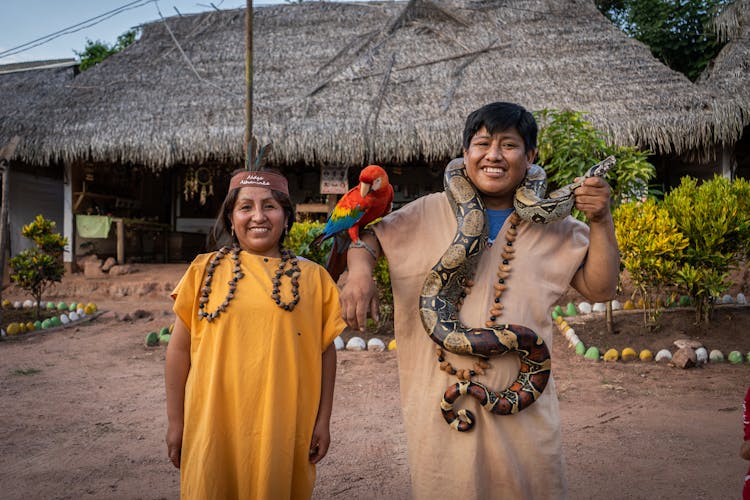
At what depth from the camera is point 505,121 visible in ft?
4.86

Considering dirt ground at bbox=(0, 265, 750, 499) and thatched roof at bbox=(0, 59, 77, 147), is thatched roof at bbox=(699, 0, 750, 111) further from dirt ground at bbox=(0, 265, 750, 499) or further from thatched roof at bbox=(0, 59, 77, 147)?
thatched roof at bbox=(0, 59, 77, 147)

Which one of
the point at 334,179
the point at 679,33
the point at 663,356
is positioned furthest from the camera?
the point at 679,33

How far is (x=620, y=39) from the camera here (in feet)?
33.5

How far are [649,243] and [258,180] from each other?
4.64 meters

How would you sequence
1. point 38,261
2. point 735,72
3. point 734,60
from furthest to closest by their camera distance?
point 734,60
point 735,72
point 38,261

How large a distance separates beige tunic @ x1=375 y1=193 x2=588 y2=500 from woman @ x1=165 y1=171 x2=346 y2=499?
30 centimetres

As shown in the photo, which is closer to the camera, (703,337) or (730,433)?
(730,433)

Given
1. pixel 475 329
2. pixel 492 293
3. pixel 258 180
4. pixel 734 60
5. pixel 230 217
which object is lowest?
pixel 475 329

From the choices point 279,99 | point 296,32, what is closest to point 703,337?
point 279,99

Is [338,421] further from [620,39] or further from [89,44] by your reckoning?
[89,44]

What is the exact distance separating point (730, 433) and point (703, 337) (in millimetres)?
2356

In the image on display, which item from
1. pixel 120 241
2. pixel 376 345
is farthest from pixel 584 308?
pixel 120 241

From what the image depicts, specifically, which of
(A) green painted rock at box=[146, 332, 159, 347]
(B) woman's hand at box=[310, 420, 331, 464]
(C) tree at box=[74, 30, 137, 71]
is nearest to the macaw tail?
(B) woman's hand at box=[310, 420, 331, 464]

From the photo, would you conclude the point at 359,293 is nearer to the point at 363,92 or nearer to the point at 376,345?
the point at 376,345
